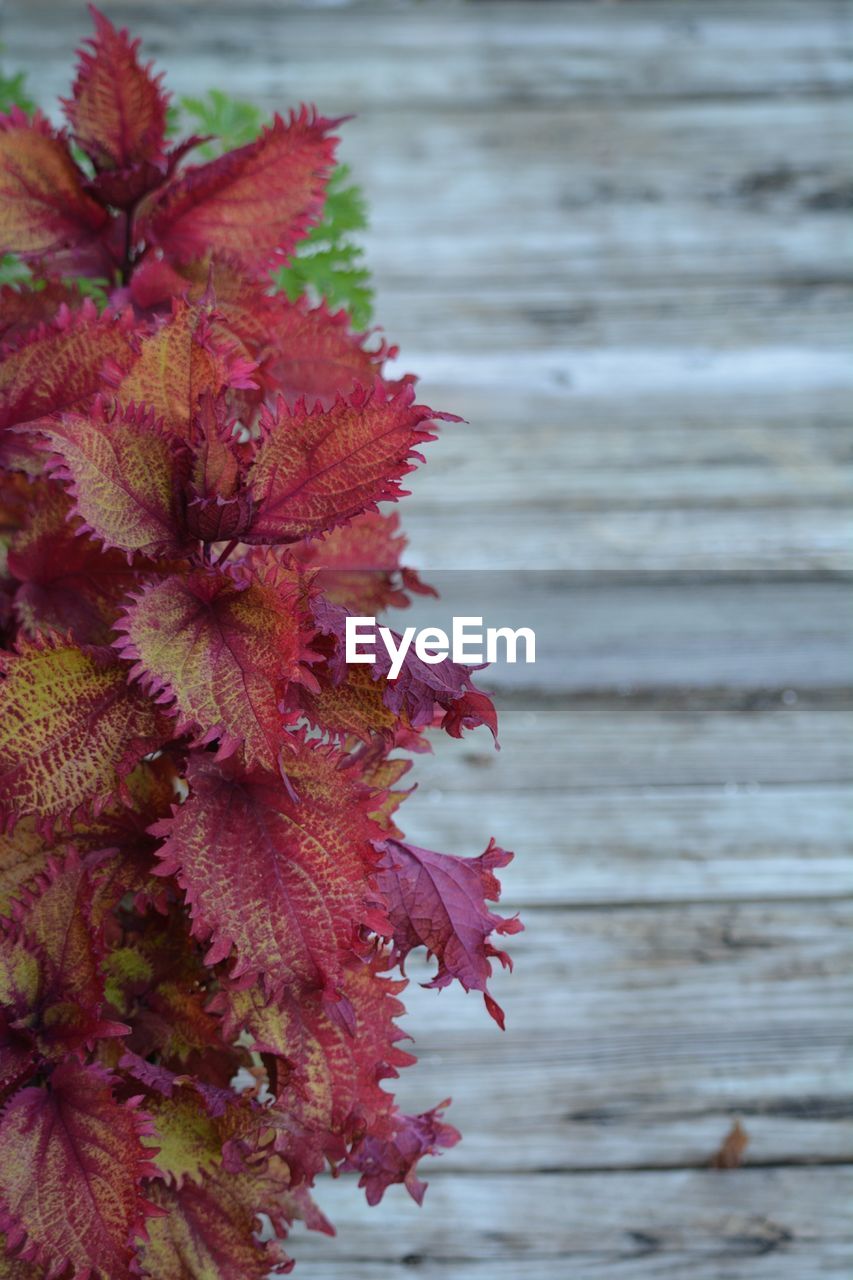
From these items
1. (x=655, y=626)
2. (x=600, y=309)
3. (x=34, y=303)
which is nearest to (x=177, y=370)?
(x=34, y=303)

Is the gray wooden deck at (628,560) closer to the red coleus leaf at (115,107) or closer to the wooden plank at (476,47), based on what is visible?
the wooden plank at (476,47)

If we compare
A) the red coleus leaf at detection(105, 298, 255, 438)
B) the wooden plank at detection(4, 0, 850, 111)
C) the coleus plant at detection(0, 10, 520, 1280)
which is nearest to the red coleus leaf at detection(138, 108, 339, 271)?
the coleus plant at detection(0, 10, 520, 1280)

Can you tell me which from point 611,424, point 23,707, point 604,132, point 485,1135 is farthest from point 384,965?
point 604,132

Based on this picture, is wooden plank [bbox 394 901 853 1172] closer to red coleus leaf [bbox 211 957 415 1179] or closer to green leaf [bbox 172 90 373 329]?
red coleus leaf [bbox 211 957 415 1179]

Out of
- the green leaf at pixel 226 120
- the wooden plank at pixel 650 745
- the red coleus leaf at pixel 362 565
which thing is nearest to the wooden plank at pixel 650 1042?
the wooden plank at pixel 650 745

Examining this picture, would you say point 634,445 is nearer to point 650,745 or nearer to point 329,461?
point 650,745

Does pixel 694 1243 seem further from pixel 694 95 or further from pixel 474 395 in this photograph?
pixel 694 95
